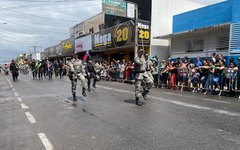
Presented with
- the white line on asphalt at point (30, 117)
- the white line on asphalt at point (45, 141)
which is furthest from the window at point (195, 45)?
the white line on asphalt at point (45, 141)

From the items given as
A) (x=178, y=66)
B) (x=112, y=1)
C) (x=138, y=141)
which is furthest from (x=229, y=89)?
(x=112, y=1)

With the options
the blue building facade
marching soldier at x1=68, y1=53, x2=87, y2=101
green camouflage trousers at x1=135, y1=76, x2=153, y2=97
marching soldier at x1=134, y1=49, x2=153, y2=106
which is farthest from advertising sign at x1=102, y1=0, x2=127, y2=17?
green camouflage trousers at x1=135, y1=76, x2=153, y2=97

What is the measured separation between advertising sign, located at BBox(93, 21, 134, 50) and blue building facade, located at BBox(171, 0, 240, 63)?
3.96 metres

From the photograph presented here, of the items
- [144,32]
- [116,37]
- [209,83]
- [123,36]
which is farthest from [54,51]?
[209,83]

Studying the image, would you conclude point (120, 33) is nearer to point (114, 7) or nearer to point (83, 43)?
point (114, 7)

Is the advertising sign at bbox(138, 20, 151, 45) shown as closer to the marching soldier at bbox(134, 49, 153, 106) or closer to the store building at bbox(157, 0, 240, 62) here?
the store building at bbox(157, 0, 240, 62)

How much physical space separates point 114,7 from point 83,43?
1265 cm

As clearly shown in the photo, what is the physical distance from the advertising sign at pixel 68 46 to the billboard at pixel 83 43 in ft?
7.32

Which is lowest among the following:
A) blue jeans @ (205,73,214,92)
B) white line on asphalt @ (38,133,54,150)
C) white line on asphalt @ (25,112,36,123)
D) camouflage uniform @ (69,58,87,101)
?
white line on asphalt @ (25,112,36,123)

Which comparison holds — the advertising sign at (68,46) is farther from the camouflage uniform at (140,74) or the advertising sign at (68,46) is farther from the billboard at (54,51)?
the camouflage uniform at (140,74)

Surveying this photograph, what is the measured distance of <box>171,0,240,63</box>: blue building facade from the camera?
40.5 feet

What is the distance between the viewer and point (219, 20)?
14.0 m

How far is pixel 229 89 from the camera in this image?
9.61m

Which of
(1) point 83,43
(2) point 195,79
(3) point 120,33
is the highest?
(3) point 120,33
